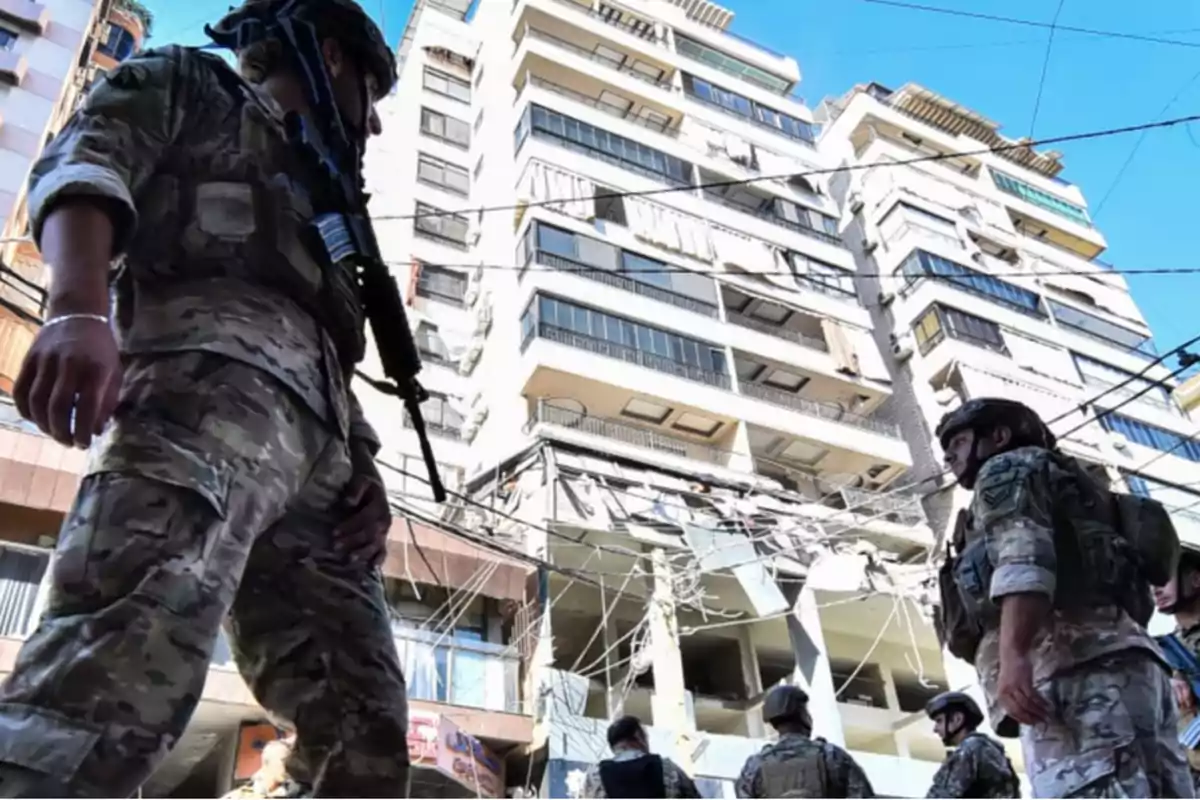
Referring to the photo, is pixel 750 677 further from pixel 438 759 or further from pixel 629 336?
pixel 438 759

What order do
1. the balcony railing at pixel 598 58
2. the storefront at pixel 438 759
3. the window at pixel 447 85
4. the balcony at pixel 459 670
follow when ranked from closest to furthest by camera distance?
the storefront at pixel 438 759 < the balcony at pixel 459 670 < the balcony railing at pixel 598 58 < the window at pixel 447 85

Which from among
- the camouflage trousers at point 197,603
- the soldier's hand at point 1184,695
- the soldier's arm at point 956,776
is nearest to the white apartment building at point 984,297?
the soldier's arm at point 956,776

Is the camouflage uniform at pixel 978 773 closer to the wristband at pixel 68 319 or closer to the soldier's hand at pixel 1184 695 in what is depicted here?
the soldier's hand at pixel 1184 695

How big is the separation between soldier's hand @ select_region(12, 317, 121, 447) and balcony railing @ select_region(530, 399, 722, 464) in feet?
53.0

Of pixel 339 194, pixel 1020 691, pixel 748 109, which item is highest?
pixel 748 109

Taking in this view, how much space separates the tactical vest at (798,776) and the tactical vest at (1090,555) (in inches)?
80.8

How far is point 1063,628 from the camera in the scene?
277 centimetres

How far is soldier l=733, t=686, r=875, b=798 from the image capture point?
4.82 meters

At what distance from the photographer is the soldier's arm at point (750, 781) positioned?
4991 mm

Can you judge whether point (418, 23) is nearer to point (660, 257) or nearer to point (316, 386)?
point (660, 257)

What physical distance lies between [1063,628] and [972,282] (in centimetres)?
2524

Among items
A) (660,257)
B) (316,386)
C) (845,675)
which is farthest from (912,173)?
(316,386)

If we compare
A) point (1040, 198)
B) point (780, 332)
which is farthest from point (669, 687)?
point (1040, 198)

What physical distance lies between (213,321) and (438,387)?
19.2 m
